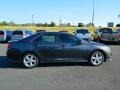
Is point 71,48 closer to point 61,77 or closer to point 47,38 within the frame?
point 47,38

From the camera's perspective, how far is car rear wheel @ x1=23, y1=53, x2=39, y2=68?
13.0m

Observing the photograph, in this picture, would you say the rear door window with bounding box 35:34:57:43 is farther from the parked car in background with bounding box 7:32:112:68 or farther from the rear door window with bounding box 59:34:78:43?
the rear door window with bounding box 59:34:78:43

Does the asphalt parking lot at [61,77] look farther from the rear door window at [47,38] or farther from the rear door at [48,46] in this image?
the rear door window at [47,38]

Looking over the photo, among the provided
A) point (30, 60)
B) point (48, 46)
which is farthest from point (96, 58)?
point (30, 60)

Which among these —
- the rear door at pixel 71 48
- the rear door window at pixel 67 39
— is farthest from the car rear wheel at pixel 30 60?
the rear door window at pixel 67 39

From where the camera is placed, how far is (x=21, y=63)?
42.9 feet

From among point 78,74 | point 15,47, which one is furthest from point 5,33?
point 78,74

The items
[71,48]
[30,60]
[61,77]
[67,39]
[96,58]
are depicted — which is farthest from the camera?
[96,58]

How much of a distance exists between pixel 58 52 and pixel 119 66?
2.57m

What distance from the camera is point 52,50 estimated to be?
13188 millimetres

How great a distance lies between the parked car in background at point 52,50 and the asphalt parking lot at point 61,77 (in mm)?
341

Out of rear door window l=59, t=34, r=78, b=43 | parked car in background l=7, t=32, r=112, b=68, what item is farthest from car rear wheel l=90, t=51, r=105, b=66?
rear door window l=59, t=34, r=78, b=43

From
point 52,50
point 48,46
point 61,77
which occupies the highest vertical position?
point 48,46

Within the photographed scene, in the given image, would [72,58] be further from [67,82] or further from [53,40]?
[67,82]
